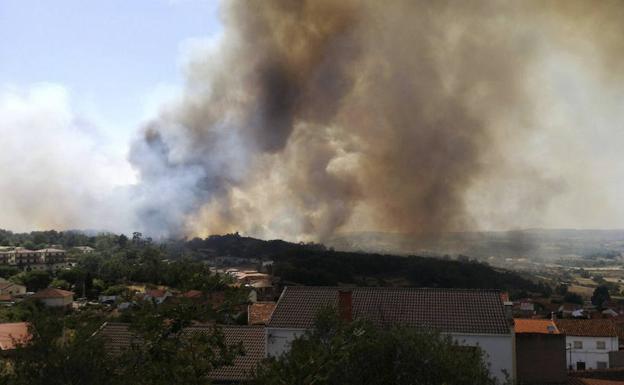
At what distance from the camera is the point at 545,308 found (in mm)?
47031

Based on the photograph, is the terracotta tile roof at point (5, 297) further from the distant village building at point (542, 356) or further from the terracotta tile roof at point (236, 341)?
the distant village building at point (542, 356)

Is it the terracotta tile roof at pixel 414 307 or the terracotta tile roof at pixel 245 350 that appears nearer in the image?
the terracotta tile roof at pixel 414 307

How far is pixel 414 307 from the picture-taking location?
54.1 feet

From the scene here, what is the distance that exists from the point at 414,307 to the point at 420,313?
35 cm

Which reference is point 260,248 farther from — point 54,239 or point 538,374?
point 538,374

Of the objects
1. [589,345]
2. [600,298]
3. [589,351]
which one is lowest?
[600,298]

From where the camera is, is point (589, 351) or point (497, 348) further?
point (589, 351)

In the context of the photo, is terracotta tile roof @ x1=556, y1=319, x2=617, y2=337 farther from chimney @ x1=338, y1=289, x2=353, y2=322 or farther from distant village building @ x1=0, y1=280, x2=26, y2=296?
distant village building @ x1=0, y1=280, x2=26, y2=296

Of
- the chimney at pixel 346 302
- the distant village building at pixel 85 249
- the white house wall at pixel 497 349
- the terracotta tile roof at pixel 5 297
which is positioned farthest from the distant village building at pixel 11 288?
the white house wall at pixel 497 349

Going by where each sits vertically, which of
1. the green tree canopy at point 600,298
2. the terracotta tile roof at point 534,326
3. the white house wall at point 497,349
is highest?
the white house wall at point 497,349

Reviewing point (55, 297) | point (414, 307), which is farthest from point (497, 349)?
point (55, 297)

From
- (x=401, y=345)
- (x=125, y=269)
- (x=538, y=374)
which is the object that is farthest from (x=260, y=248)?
(x=401, y=345)

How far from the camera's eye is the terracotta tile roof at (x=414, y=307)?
15.7 m

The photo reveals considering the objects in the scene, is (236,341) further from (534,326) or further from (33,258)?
(33,258)
